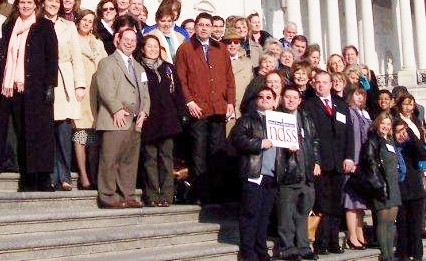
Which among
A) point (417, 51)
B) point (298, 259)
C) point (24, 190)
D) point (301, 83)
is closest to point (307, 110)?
point (301, 83)

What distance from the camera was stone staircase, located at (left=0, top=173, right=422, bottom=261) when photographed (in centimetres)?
685

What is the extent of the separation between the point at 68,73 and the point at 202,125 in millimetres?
1775

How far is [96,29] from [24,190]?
2.52 metres

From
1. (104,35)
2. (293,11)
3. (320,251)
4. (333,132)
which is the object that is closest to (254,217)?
(320,251)

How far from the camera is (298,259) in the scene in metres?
8.15

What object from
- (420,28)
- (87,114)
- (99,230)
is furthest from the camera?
(420,28)

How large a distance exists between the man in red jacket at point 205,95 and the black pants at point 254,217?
1118 millimetres

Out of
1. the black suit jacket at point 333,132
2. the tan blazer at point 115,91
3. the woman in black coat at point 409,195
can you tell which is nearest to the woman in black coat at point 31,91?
the tan blazer at point 115,91

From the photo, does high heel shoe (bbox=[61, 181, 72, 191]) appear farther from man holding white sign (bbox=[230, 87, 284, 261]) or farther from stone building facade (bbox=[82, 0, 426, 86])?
stone building facade (bbox=[82, 0, 426, 86])

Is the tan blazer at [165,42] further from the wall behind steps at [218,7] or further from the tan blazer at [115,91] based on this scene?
the wall behind steps at [218,7]

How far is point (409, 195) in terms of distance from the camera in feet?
32.2

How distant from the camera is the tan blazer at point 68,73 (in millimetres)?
8320

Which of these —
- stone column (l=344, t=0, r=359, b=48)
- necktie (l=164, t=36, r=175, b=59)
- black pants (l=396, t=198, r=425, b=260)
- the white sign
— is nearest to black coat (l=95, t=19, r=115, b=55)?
necktie (l=164, t=36, r=175, b=59)

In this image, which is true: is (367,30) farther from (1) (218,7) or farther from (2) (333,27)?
(1) (218,7)
